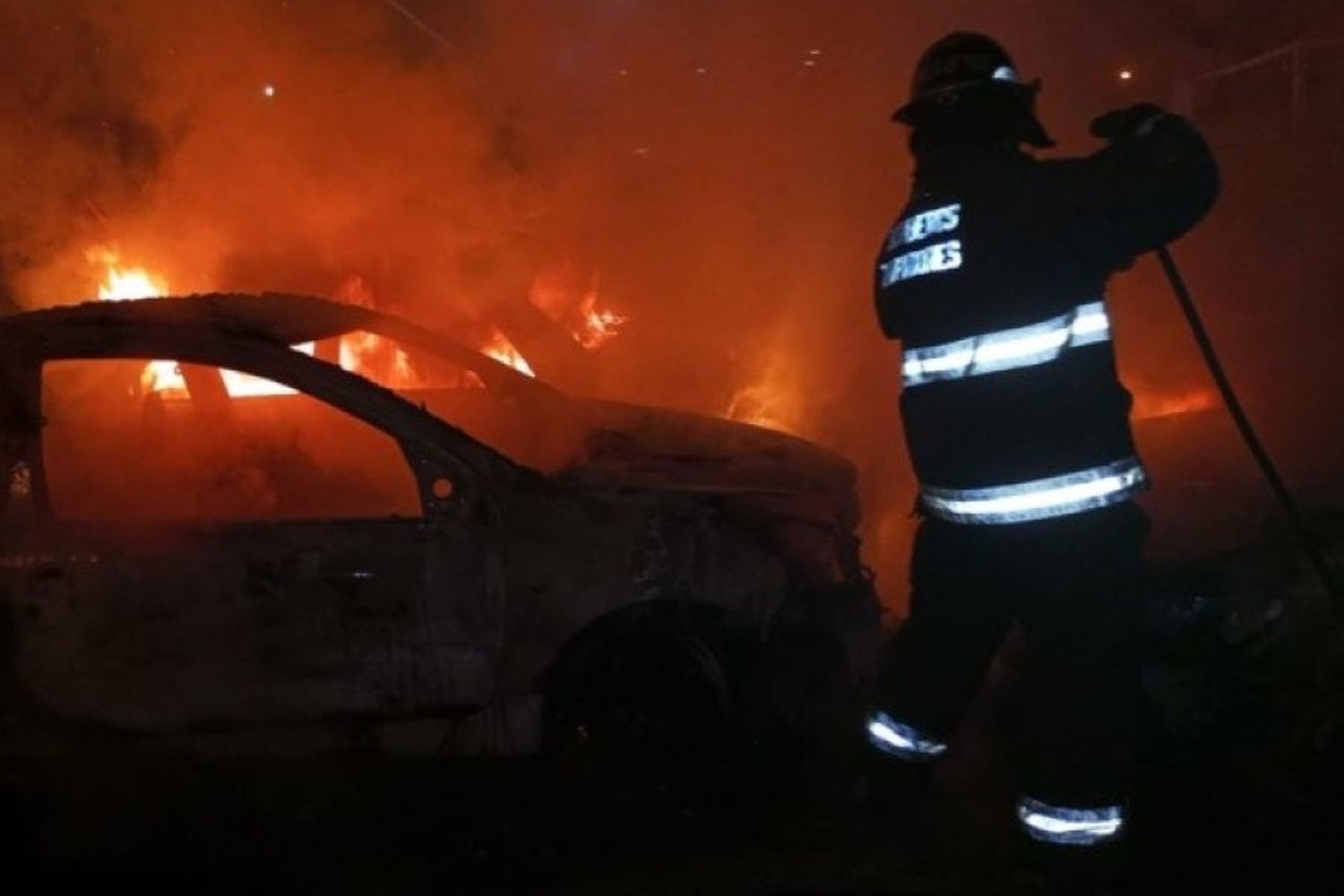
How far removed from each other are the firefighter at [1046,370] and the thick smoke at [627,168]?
364cm

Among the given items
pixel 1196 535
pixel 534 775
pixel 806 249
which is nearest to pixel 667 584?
pixel 534 775

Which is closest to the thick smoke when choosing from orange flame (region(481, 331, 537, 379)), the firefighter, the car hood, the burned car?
orange flame (region(481, 331, 537, 379))

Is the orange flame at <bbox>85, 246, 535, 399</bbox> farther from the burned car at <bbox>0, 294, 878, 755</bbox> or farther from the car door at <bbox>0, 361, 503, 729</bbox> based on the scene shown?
the car door at <bbox>0, 361, 503, 729</bbox>

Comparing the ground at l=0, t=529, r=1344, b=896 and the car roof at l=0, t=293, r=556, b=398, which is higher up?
the car roof at l=0, t=293, r=556, b=398

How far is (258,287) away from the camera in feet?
26.9

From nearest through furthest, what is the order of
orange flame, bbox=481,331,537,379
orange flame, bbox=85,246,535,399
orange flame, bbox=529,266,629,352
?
1. orange flame, bbox=85,246,535,399
2. orange flame, bbox=481,331,537,379
3. orange flame, bbox=529,266,629,352

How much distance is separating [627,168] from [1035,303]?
7.61 meters

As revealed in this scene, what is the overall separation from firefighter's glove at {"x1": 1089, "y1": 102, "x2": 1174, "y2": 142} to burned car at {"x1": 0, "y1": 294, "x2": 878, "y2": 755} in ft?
5.43

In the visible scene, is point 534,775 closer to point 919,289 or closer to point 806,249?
point 919,289

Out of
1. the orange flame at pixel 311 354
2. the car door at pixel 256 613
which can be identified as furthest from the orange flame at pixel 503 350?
the car door at pixel 256 613

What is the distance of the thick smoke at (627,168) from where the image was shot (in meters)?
8.34

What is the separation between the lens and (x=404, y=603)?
159 inches

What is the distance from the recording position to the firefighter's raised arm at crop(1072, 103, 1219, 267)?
2967 mm

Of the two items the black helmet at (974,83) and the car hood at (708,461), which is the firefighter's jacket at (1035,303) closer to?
the black helmet at (974,83)
